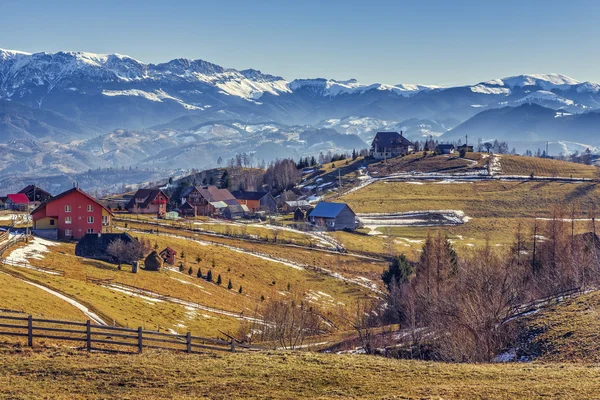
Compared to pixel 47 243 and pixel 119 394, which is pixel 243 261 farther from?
pixel 119 394

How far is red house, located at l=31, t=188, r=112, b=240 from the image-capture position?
8556 cm

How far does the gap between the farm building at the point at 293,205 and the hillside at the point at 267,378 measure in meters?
128

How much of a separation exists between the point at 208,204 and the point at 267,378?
13812cm

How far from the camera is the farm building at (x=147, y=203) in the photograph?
148 m

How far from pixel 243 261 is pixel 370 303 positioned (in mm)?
22634

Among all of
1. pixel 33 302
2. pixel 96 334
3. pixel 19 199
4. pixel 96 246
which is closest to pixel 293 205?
pixel 19 199

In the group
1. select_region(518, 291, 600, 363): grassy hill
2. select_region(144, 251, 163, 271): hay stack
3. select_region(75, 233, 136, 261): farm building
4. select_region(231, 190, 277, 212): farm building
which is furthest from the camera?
select_region(231, 190, 277, 212): farm building

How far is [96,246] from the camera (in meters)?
75.8

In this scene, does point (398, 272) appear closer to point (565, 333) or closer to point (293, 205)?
point (565, 333)

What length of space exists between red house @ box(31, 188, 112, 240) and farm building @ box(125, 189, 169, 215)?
58.5 metres

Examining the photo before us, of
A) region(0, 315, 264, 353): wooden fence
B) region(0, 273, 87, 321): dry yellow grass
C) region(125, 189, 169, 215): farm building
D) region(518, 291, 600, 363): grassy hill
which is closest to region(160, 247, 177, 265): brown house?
region(0, 273, 87, 321): dry yellow grass

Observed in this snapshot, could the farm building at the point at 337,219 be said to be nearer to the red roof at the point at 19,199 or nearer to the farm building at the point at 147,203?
the farm building at the point at 147,203

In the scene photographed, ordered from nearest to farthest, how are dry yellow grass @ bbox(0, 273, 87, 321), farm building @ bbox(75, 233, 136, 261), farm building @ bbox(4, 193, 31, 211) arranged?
dry yellow grass @ bbox(0, 273, 87, 321) → farm building @ bbox(75, 233, 136, 261) → farm building @ bbox(4, 193, 31, 211)

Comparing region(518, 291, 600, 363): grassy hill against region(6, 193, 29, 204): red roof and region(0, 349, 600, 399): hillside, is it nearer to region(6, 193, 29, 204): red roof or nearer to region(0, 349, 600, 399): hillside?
region(0, 349, 600, 399): hillside
